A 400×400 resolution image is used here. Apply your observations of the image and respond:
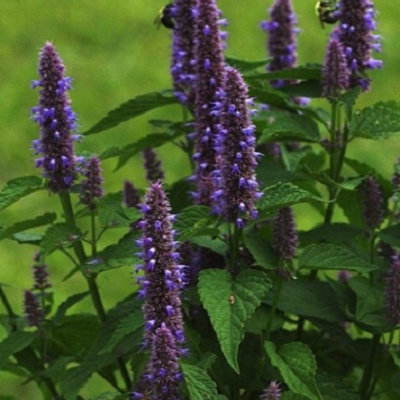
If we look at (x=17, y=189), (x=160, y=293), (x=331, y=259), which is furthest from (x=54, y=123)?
(x=331, y=259)

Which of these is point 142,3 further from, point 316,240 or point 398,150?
point 316,240

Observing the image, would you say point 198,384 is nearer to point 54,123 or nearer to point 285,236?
point 285,236

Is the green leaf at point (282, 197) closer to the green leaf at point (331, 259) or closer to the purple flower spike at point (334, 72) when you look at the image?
the green leaf at point (331, 259)

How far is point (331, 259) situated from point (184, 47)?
973mm

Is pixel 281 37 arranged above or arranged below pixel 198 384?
above

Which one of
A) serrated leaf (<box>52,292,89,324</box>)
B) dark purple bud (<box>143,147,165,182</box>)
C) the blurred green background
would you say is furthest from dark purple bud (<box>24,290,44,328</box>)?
the blurred green background

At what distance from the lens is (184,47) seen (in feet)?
10.3

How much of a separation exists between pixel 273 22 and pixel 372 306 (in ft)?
4.39

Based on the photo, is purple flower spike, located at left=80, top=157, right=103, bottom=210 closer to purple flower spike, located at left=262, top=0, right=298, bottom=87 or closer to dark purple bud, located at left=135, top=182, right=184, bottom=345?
dark purple bud, located at left=135, top=182, right=184, bottom=345

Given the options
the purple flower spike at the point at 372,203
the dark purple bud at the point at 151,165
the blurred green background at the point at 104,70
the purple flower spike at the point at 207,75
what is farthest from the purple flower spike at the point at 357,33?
the blurred green background at the point at 104,70

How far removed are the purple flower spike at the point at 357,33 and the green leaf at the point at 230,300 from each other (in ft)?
3.22

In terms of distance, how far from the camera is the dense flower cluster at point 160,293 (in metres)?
2.19

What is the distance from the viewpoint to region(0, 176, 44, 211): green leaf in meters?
2.67

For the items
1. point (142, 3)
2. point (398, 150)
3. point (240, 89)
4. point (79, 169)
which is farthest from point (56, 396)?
point (142, 3)
